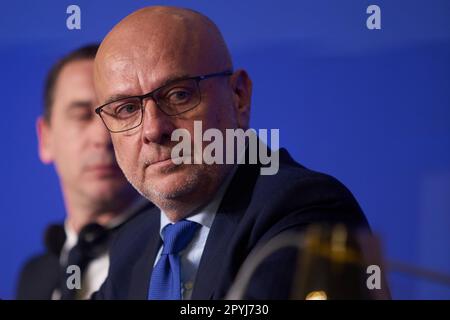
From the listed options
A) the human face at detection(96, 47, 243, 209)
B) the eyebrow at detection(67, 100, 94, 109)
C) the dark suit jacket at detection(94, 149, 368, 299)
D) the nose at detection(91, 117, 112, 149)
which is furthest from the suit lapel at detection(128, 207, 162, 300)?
the eyebrow at detection(67, 100, 94, 109)

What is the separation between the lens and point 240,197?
84.5 inches

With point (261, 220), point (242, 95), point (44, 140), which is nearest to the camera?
point (261, 220)

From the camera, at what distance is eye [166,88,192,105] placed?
6.89ft

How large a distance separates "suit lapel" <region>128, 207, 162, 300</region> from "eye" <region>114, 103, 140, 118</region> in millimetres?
268

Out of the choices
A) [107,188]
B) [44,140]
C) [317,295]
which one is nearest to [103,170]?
[107,188]

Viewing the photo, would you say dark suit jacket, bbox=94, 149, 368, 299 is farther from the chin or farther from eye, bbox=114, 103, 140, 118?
eye, bbox=114, 103, 140, 118

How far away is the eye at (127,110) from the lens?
2.10 metres

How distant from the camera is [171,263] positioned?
2154 mm

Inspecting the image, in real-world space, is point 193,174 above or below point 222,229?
above

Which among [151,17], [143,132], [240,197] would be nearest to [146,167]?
[143,132]

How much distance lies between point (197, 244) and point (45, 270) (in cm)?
43

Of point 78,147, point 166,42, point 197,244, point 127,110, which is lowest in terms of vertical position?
point 197,244

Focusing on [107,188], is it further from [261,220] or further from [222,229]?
[261,220]

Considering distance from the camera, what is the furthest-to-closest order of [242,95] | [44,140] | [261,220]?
1. [44,140]
2. [242,95]
3. [261,220]
